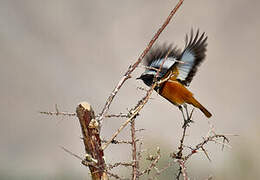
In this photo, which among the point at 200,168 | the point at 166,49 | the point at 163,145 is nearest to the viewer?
the point at 166,49

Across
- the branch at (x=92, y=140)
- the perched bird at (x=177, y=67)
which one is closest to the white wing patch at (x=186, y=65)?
the perched bird at (x=177, y=67)

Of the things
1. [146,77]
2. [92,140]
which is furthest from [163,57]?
[92,140]

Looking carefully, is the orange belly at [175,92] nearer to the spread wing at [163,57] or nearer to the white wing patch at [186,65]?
the white wing patch at [186,65]

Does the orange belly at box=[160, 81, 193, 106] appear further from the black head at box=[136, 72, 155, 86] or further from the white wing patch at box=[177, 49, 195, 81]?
the black head at box=[136, 72, 155, 86]

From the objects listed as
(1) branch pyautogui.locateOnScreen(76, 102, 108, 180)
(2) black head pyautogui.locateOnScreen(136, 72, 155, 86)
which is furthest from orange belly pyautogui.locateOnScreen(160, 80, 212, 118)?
(1) branch pyautogui.locateOnScreen(76, 102, 108, 180)

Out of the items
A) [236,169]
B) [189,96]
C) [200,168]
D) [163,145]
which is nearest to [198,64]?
[189,96]

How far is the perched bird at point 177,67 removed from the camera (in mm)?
1617

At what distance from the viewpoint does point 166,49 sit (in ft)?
5.36

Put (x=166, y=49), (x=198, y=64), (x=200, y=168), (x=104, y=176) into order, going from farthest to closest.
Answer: (x=200, y=168) < (x=198, y=64) < (x=166, y=49) < (x=104, y=176)

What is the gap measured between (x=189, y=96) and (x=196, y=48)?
0.94ft

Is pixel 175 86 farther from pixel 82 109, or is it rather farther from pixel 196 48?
pixel 82 109

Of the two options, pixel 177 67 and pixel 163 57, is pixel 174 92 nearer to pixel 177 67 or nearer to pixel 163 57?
pixel 177 67

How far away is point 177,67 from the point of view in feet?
6.20

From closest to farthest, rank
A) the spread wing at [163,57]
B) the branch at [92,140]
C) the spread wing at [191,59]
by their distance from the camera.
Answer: the branch at [92,140]
the spread wing at [163,57]
the spread wing at [191,59]
